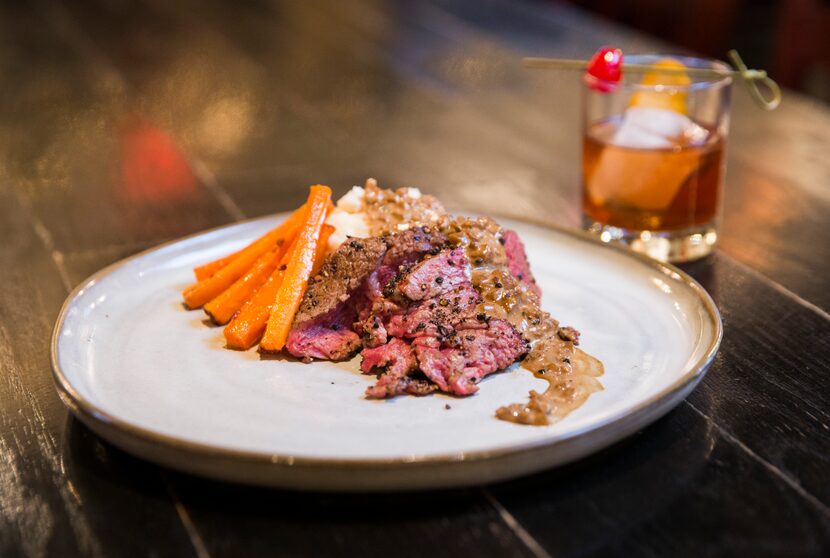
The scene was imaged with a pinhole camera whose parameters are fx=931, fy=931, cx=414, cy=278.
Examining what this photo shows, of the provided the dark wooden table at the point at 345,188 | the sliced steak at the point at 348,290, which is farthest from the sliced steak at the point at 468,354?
the dark wooden table at the point at 345,188

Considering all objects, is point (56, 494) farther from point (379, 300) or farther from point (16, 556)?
point (379, 300)

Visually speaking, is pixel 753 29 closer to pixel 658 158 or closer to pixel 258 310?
pixel 658 158

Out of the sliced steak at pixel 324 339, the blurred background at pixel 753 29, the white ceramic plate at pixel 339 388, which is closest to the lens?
the white ceramic plate at pixel 339 388

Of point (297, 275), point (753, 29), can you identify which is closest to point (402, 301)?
point (297, 275)

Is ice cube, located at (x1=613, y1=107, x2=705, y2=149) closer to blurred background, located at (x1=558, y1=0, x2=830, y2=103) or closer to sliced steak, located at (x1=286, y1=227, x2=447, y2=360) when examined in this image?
sliced steak, located at (x1=286, y1=227, x2=447, y2=360)

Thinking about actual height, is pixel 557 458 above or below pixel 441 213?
below

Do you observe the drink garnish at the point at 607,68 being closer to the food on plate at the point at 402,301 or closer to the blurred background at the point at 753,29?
the food on plate at the point at 402,301

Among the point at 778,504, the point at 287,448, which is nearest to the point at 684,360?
the point at 778,504
